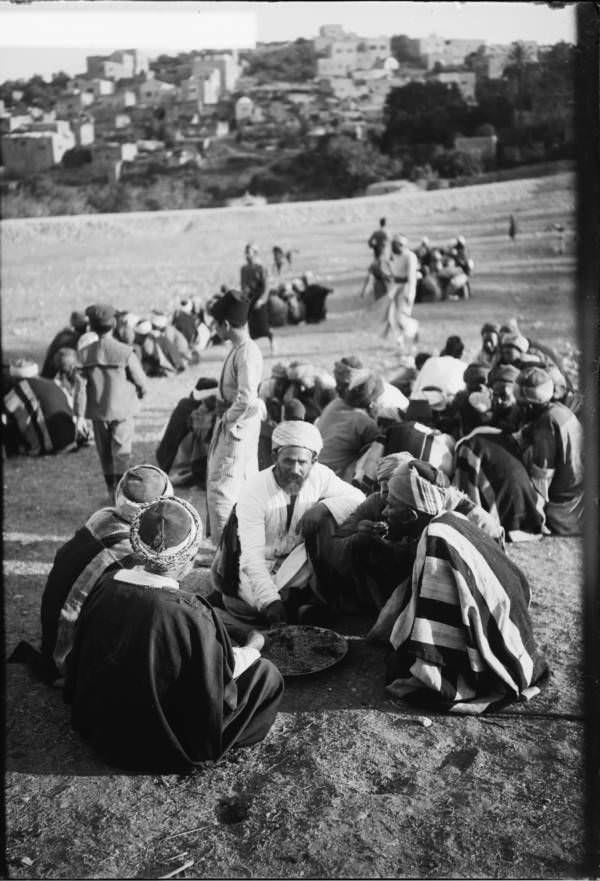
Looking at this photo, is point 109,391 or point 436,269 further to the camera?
point 436,269

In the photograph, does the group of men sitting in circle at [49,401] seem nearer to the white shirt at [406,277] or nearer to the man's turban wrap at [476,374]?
the man's turban wrap at [476,374]

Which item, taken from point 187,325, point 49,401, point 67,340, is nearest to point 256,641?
point 49,401

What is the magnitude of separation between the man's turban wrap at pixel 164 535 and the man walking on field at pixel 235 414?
201 centimetres

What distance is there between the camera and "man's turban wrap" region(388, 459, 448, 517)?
4.08 metres

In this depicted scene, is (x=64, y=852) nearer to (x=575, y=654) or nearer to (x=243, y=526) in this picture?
(x=243, y=526)

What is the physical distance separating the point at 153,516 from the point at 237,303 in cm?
230

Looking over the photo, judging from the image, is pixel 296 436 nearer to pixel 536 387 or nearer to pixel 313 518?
pixel 313 518

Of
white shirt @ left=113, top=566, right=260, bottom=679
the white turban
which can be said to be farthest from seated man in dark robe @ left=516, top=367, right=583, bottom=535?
the white turban

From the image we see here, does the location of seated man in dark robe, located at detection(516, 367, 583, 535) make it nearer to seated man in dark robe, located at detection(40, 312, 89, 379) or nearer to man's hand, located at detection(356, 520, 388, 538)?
man's hand, located at detection(356, 520, 388, 538)

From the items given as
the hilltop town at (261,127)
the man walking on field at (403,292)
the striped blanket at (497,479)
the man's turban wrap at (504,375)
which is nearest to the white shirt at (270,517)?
the striped blanket at (497,479)

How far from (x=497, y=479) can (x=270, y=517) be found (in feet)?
5.50

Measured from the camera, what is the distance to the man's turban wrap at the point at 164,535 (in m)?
3.42

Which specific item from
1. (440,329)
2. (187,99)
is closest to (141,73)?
(187,99)

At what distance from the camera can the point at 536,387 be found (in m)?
6.03
